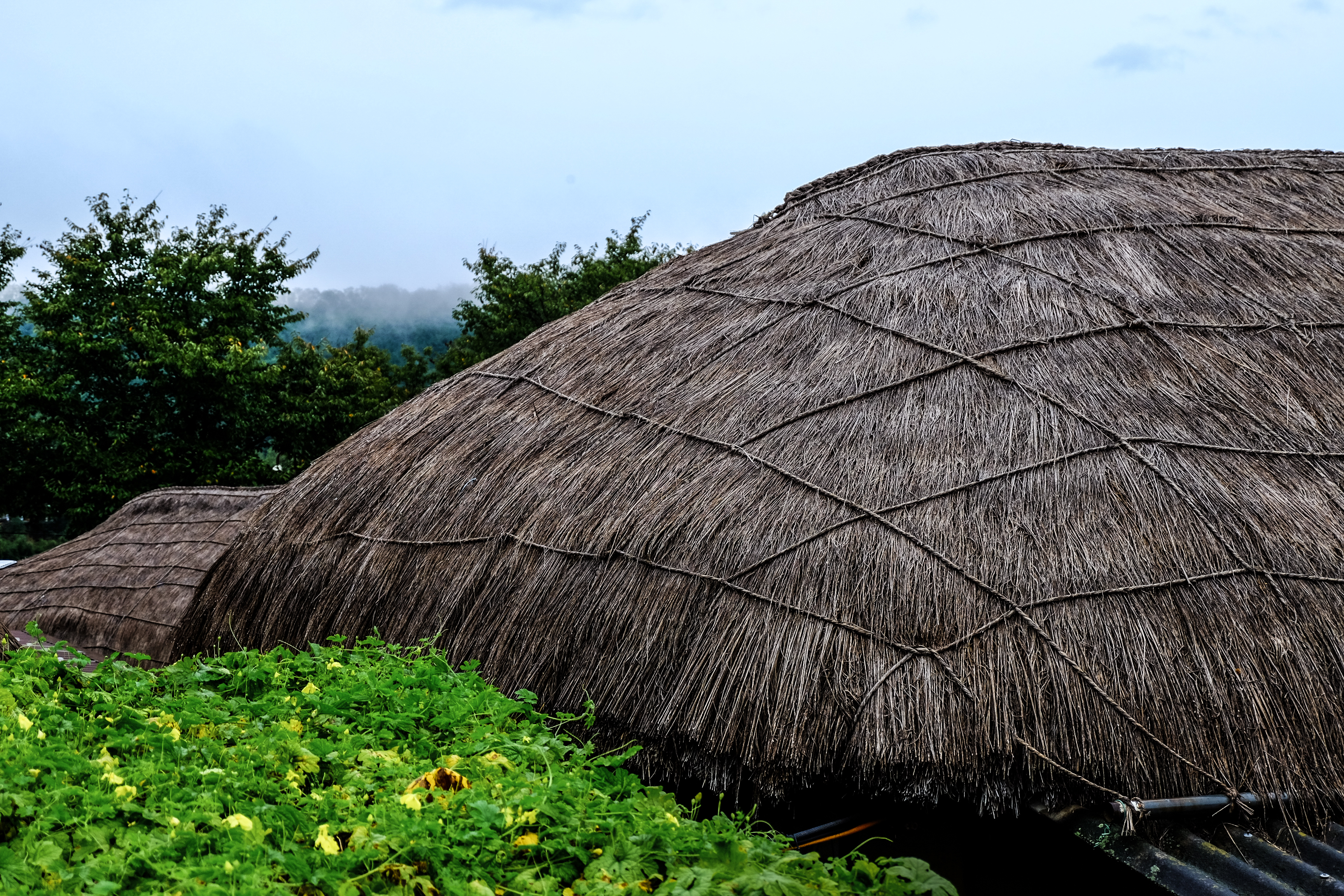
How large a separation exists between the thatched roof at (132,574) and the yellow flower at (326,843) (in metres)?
7.27

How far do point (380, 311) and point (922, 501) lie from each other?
6337 cm

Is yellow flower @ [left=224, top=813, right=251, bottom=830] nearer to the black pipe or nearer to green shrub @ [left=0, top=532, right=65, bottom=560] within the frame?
the black pipe

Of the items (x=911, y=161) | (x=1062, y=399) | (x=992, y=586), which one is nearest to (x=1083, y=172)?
(x=911, y=161)

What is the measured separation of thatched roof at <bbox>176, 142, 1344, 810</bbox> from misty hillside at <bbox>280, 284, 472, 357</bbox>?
4973 cm

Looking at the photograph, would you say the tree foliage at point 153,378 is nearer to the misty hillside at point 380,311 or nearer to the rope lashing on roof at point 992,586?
the rope lashing on roof at point 992,586

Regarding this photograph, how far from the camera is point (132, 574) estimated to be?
10258 millimetres

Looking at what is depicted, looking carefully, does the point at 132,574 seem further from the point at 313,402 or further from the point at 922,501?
the point at 313,402

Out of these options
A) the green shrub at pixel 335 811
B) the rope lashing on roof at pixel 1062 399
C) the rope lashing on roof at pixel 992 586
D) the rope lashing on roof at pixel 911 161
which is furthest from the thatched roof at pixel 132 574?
the green shrub at pixel 335 811

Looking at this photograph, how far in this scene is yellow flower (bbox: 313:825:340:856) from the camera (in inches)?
86.7

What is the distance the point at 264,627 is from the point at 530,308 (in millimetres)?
18177

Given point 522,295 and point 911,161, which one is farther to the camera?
point 522,295

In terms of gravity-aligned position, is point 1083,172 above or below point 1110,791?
above

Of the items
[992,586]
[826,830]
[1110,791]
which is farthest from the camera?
[992,586]

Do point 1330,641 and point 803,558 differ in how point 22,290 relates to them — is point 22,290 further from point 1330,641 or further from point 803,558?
point 1330,641
